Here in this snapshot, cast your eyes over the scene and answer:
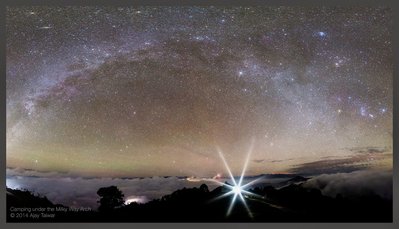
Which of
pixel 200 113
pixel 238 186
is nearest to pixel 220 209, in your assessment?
pixel 238 186

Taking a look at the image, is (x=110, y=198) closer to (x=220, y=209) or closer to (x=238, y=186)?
(x=220, y=209)

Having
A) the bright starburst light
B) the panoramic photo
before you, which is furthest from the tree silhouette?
the bright starburst light

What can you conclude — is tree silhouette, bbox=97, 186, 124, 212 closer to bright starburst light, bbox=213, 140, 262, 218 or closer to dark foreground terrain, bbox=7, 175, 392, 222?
dark foreground terrain, bbox=7, 175, 392, 222

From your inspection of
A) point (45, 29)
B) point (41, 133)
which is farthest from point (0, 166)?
point (45, 29)

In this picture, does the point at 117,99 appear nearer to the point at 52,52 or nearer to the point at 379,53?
the point at 52,52

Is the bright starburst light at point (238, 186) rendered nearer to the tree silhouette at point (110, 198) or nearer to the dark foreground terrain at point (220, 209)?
the dark foreground terrain at point (220, 209)

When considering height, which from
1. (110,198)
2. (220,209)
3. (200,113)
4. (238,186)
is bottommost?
(220,209)

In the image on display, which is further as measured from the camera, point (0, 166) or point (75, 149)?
point (75, 149)
